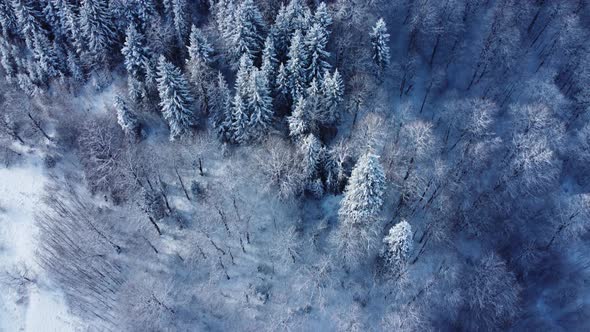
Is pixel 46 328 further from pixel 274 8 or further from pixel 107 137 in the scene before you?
pixel 274 8

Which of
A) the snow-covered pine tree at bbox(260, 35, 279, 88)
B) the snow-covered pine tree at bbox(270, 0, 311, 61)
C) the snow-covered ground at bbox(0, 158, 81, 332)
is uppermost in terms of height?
the snow-covered pine tree at bbox(270, 0, 311, 61)

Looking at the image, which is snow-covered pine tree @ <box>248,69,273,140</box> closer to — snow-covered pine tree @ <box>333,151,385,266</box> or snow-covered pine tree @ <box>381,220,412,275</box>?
snow-covered pine tree @ <box>333,151,385,266</box>

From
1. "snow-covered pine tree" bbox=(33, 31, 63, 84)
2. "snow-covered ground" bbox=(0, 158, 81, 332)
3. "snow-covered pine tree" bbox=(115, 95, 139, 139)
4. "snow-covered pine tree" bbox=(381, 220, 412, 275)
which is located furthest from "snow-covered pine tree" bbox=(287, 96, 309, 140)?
"snow-covered pine tree" bbox=(33, 31, 63, 84)

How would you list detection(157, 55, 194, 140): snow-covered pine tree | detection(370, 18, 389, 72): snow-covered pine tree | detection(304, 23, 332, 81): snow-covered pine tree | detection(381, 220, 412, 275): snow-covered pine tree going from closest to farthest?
detection(381, 220, 412, 275): snow-covered pine tree < detection(157, 55, 194, 140): snow-covered pine tree < detection(304, 23, 332, 81): snow-covered pine tree < detection(370, 18, 389, 72): snow-covered pine tree

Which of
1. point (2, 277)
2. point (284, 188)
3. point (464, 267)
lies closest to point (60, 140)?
point (2, 277)

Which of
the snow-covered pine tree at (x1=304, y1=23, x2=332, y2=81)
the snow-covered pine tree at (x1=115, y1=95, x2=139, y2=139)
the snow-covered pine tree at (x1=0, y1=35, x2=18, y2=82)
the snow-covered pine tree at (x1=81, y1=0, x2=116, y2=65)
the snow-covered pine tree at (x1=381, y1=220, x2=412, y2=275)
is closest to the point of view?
the snow-covered pine tree at (x1=381, y1=220, x2=412, y2=275)

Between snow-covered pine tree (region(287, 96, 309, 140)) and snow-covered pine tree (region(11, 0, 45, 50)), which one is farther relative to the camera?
snow-covered pine tree (region(11, 0, 45, 50))

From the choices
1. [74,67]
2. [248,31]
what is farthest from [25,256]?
[248,31]

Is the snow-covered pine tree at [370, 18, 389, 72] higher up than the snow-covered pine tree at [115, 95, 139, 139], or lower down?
higher up
